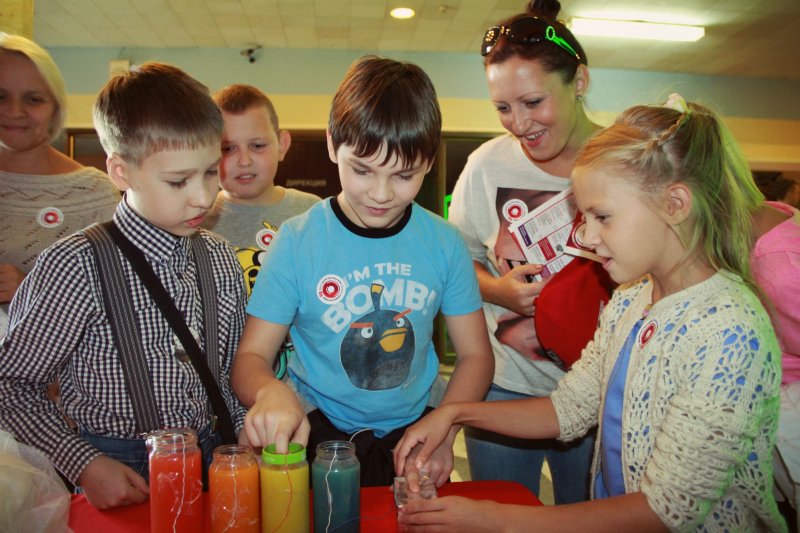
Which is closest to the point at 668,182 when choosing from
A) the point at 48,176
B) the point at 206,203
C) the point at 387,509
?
the point at 387,509

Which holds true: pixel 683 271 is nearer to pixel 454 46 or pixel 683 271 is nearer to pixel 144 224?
pixel 144 224

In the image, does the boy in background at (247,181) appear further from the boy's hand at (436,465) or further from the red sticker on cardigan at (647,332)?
the red sticker on cardigan at (647,332)

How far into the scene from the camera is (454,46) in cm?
686

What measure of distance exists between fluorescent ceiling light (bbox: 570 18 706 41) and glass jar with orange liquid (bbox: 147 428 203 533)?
6.13m

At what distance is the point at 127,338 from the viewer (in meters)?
1.25

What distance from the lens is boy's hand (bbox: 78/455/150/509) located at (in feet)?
3.65

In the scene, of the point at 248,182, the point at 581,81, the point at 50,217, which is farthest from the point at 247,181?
the point at 581,81

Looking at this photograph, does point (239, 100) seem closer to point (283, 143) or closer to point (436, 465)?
point (283, 143)

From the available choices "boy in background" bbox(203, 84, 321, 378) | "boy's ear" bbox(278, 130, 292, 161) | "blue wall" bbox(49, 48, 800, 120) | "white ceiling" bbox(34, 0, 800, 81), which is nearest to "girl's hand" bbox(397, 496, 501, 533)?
"boy in background" bbox(203, 84, 321, 378)

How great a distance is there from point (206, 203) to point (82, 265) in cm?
27

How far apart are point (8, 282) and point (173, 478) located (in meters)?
1.05

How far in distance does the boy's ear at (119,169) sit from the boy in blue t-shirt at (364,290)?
1.14 ft

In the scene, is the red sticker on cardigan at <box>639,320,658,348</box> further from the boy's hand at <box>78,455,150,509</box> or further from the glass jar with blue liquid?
the boy's hand at <box>78,455,150,509</box>

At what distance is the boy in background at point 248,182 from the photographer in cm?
188
